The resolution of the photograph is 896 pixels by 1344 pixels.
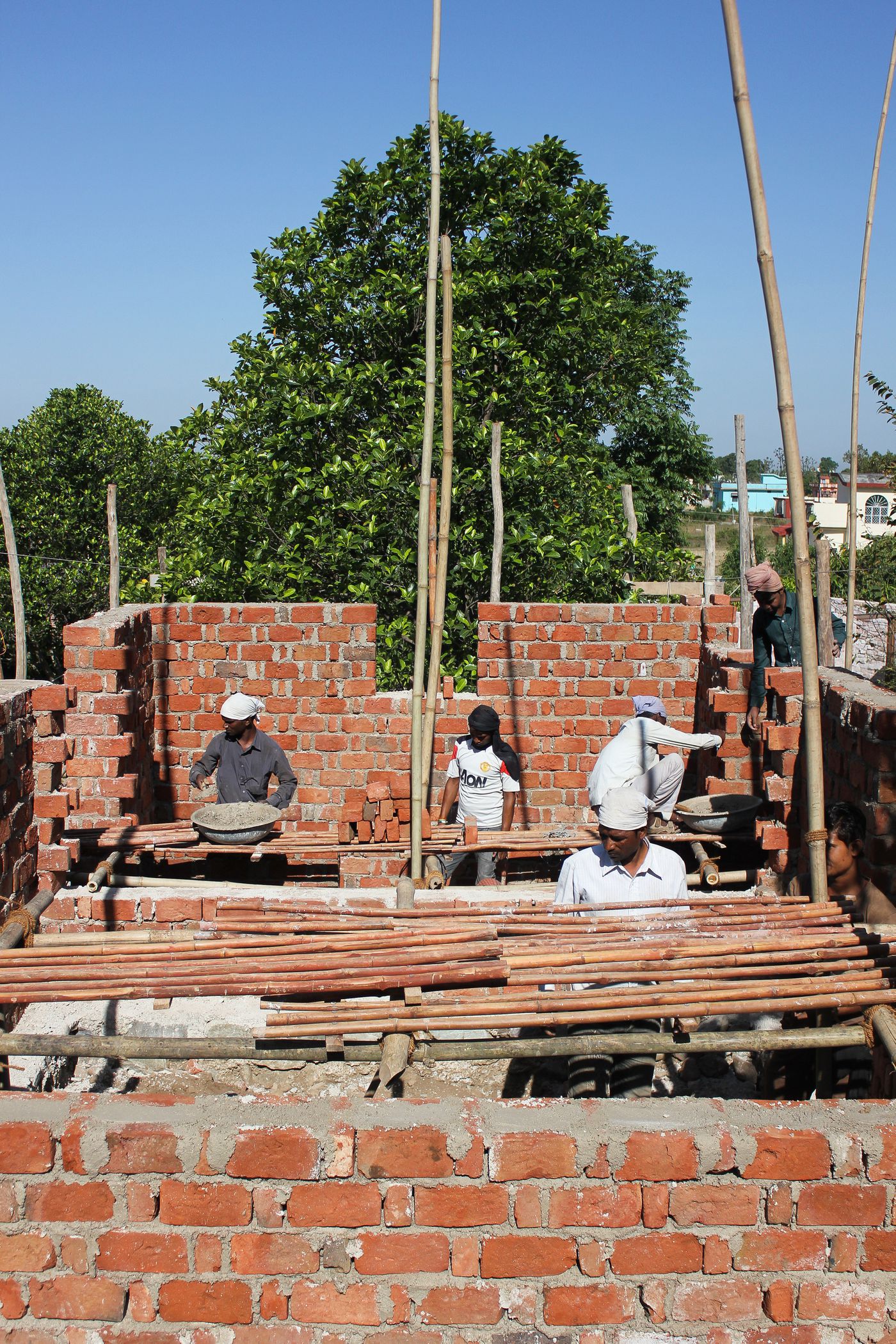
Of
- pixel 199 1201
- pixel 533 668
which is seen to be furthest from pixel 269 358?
pixel 199 1201

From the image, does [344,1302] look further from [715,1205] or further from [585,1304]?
[715,1205]

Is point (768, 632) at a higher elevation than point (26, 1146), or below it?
higher

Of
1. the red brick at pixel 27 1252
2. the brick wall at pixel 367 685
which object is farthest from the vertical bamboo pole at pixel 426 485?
the brick wall at pixel 367 685

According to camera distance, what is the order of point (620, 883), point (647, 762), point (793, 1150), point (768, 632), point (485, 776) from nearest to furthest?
point (793, 1150) < point (620, 883) < point (647, 762) < point (768, 632) < point (485, 776)

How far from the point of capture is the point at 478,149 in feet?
46.4

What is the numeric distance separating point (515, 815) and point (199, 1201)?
219 inches

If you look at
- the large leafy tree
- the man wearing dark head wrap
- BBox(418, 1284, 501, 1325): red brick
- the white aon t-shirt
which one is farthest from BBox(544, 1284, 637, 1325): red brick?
the large leafy tree

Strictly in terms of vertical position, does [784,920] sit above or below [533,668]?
below

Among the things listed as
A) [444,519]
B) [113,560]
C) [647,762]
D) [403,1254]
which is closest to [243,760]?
[444,519]

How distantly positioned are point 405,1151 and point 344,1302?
38cm

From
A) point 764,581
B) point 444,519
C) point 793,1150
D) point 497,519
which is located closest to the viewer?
point 793,1150

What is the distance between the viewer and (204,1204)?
256 cm

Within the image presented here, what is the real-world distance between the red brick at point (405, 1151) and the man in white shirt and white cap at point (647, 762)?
2959 millimetres

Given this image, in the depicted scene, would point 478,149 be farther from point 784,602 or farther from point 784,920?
point 784,920
